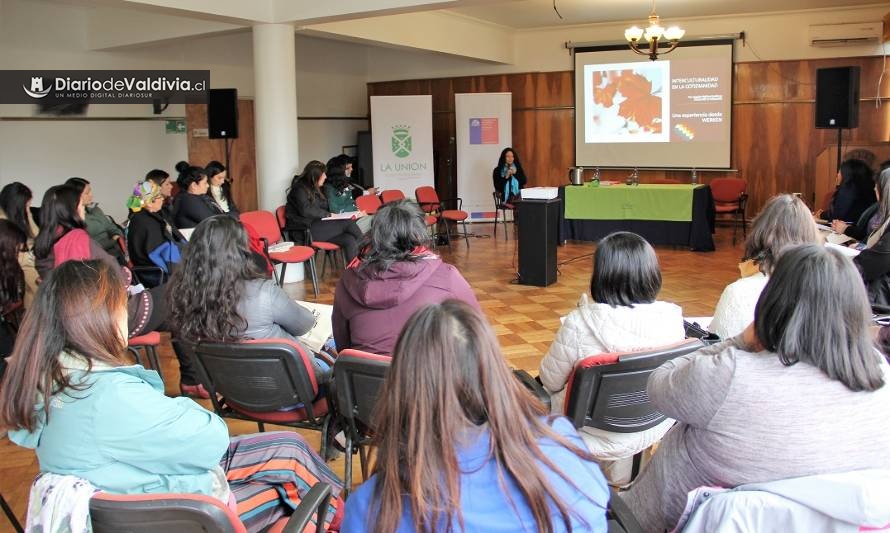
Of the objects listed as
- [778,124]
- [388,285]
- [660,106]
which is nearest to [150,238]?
[388,285]

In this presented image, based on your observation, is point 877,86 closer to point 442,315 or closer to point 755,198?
point 755,198

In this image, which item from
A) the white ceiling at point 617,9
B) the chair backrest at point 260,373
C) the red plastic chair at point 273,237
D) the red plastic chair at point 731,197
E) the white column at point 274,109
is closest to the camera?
the chair backrest at point 260,373

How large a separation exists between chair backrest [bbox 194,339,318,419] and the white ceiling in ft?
24.2

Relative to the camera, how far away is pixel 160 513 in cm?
161

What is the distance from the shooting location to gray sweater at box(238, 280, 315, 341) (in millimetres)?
3094

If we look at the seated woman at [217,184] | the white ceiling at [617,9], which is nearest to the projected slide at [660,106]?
the white ceiling at [617,9]

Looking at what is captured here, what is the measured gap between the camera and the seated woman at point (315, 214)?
300 inches

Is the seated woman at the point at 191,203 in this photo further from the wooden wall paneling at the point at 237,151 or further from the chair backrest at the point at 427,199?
the wooden wall paneling at the point at 237,151

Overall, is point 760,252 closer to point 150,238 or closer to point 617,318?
point 617,318

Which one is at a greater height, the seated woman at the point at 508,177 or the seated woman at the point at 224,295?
the seated woman at the point at 508,177

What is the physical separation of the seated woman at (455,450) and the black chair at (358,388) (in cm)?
120

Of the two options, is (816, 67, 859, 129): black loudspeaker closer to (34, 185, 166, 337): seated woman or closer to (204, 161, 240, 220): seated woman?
(204, 161, 240, 220): seated woman

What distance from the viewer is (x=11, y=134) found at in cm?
935

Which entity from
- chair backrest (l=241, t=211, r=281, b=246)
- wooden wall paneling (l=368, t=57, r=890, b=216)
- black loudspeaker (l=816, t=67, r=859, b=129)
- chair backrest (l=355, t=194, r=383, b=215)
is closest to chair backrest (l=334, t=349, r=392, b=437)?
chair backrest (l=241, t=211, r=281, b=246)
